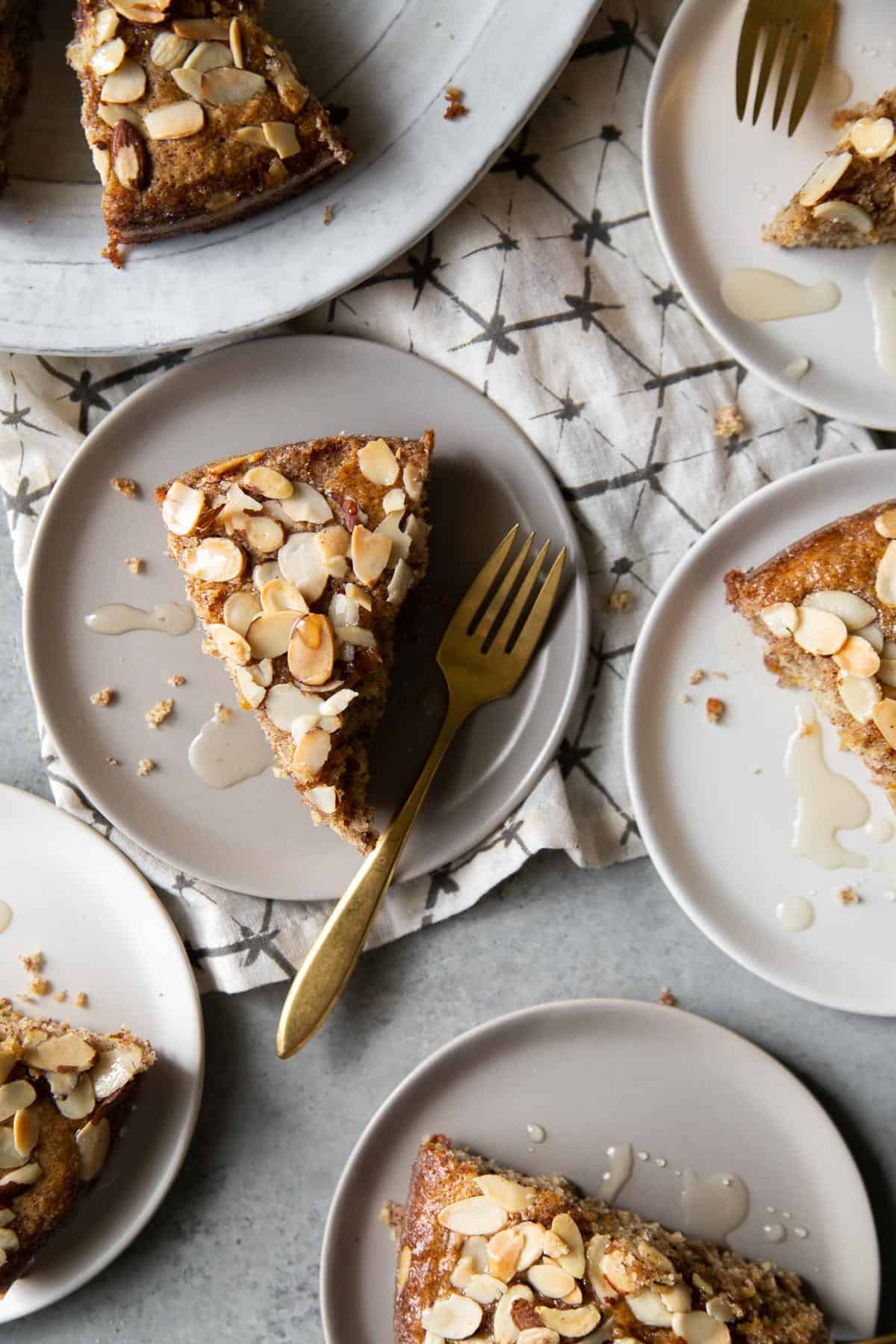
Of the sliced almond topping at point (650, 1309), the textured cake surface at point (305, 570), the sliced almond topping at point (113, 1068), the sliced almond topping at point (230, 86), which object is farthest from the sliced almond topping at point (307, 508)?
the sliced almond topping at point (650, 1309)

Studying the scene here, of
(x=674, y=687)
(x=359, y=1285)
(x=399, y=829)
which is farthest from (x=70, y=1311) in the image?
(x=674, y=687)

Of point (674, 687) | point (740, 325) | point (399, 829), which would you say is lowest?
point (399, 829)

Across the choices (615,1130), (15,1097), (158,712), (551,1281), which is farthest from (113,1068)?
(615,1130)

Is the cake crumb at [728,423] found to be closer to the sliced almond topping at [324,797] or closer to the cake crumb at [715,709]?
the cake crumb at [715,709]

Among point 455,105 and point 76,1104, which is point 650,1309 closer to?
point 76,1104

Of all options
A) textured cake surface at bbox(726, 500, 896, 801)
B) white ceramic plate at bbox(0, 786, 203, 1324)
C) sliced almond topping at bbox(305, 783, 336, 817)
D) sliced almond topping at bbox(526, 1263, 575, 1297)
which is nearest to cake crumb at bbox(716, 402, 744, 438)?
textured cake surface at bbox(726, 500, 896, 801)

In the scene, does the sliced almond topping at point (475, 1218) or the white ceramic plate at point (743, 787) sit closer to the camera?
the sliced almond topping at point (475, 1218)

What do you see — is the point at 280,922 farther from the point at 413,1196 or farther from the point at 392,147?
the point at 392,147
